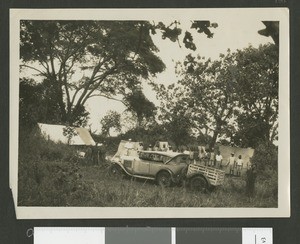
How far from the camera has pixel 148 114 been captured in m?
1.10

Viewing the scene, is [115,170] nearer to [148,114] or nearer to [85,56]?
[148,114]

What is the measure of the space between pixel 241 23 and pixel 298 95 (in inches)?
8.8

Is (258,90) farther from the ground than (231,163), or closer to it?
farther from the ground

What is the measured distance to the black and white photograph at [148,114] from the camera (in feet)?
3.59

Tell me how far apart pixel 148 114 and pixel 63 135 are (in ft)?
0.69

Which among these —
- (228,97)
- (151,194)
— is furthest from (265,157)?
(151,194)

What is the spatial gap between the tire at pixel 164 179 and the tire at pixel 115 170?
92mm

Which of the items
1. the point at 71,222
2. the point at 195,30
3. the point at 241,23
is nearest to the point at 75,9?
the point at 195,30

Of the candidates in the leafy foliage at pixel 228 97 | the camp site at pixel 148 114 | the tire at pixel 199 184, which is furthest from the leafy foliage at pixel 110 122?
the tire at pixel 199 184

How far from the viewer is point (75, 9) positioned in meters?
1.11

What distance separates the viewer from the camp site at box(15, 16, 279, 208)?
3.59 feet

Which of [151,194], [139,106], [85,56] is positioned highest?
[85,56]

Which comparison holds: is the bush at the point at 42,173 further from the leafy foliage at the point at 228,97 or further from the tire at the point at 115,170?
the leafy foliage at the point at 228,97

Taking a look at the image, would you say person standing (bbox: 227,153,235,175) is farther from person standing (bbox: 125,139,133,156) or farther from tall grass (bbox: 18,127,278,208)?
person standing (bbox: 125,139,133,156)
